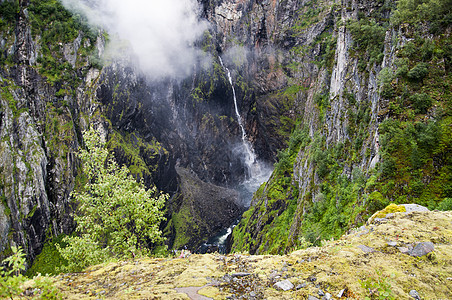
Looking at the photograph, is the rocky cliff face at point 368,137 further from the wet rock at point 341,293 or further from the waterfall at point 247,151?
the waterfall at point 247,151

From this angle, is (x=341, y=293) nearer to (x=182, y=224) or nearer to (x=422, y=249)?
(x=422, y=249)

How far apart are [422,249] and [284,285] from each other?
13.4 feet

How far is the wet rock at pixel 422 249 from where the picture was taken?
6.59 meters

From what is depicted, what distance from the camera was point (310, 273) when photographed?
6613mm

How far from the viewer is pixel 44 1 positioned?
6431cm

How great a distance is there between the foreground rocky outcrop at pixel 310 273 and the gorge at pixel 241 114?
3.95 m

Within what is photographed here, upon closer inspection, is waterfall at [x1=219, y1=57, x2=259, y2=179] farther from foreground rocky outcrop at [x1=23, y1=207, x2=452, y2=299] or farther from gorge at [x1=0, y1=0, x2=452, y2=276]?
foreground rocky outcrop at [x1=23, y1=207, x2=452, y2=299]

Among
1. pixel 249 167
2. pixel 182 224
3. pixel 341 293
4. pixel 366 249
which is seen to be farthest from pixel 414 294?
pixel 249 167

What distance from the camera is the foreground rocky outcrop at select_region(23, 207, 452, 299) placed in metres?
5.66

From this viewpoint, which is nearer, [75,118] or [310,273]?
[310,273]

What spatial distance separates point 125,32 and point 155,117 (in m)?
27.8

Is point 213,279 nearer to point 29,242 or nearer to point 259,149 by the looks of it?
point 29,242

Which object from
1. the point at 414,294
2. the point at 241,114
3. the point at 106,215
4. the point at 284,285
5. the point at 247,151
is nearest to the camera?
the point at 414,294

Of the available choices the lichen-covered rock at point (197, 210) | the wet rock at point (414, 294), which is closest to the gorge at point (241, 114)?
the lichen-covered rock at point (197, 210)
